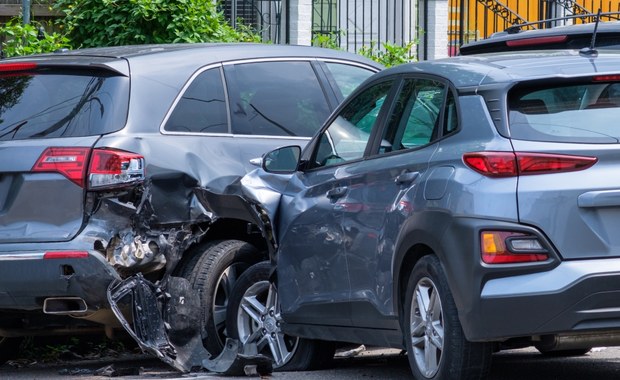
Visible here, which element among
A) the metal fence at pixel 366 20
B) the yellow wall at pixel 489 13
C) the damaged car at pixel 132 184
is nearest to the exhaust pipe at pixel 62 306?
the damaged car at pixel 132 184

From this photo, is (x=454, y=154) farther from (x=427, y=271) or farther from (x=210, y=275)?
(x=210, y=275)

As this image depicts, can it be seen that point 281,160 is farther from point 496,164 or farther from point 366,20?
point 366,20

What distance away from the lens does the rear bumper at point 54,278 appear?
762cm

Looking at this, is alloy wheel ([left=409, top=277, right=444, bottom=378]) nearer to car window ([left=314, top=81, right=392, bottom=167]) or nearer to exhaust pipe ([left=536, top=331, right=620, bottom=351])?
exhaust pipe ([left=536, top=331, right=620, bottom=351])

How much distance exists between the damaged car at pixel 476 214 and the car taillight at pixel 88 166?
46.6 inches

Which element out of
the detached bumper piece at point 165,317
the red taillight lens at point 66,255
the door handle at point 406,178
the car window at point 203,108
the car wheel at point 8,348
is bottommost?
the car wheel at point 8,348

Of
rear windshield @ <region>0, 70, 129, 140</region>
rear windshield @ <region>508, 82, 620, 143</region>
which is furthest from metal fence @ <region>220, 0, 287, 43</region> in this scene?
rear windshield @ <region>508, 82, 620, 143</region>

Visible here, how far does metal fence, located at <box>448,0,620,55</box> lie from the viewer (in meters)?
21.2

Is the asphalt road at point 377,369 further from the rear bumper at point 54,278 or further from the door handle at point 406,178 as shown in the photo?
the door handle at point 406,178

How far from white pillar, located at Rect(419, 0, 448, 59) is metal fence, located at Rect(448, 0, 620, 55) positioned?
344 mm

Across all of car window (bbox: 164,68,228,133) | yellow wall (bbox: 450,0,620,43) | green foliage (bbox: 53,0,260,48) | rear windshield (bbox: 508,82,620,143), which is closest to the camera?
rear windshield (bbox: 508,82,620,143)

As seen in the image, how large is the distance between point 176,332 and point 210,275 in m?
0.42

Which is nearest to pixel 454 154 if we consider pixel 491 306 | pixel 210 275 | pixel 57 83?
pixel 491 306

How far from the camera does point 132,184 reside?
788 cm
